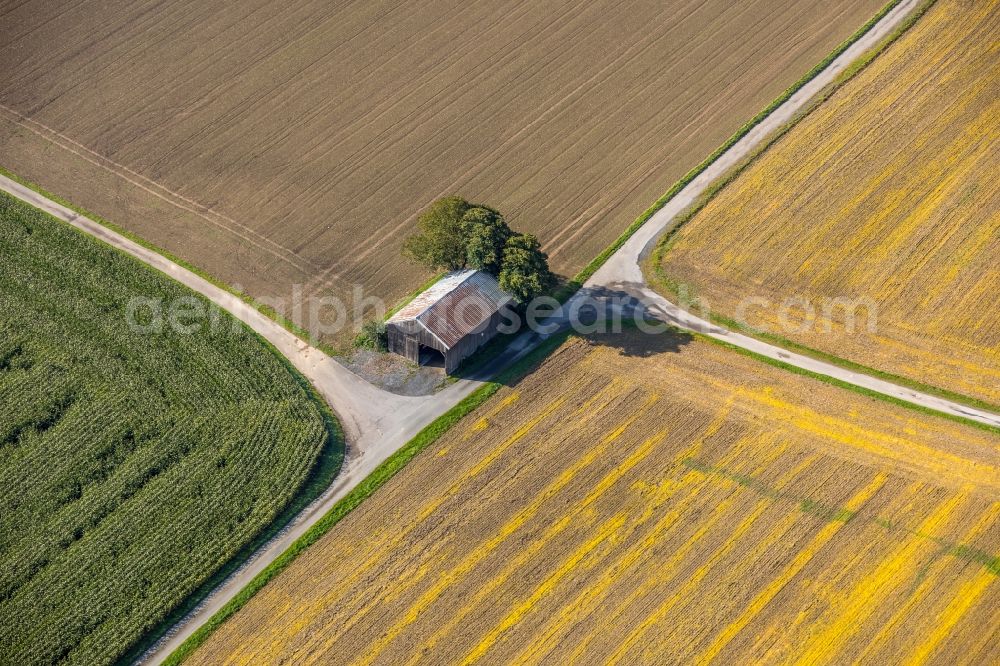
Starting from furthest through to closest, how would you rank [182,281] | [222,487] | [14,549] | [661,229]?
[661,229]
[182,281]
[222,487]
[14,549]

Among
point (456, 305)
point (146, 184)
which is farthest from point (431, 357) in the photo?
point (146, 184)

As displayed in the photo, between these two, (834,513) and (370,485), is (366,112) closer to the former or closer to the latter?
(370,485)

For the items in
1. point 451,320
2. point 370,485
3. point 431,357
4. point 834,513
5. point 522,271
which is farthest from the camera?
point 431,357

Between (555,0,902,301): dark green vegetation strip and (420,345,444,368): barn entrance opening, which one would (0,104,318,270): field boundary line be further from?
(555,0,902,301): dark green vegetation strip

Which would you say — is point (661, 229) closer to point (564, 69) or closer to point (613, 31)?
point (564, 69)

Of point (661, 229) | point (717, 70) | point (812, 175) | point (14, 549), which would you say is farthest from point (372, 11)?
point (14, 549)

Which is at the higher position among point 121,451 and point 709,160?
point 709,160

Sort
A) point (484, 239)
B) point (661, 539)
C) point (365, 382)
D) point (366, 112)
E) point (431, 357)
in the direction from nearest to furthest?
1. point (661, 539)
2. point (365, 382)
3. point (484, 239)
4. point (431, 357)
5. point (366, 112)
